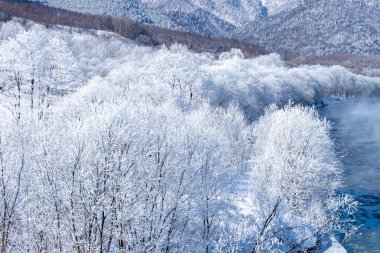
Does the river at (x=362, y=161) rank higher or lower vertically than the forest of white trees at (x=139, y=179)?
lower

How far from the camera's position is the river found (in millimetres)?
33763

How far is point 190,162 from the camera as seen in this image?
27.8m

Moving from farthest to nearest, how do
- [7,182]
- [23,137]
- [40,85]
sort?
[40,85] → [23,137] → [7,182]

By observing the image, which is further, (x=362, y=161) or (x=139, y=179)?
(x=362, y=161)

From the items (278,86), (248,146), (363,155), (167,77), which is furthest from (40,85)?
(278,86)

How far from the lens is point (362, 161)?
55.4m

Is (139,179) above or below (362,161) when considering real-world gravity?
above

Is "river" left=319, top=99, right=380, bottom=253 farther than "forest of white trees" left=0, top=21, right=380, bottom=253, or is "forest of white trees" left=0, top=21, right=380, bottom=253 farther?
"river" left=319, top=99, right=380, bottom=253

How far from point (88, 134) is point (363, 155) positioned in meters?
47.3

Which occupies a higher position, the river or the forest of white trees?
the forest of white trees

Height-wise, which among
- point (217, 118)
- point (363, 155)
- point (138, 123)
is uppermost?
point (138, 123)

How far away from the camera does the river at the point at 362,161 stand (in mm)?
33763

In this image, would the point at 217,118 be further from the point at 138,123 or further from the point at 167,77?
the point at 138,123

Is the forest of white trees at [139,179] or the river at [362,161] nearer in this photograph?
the forest of white trees at [139,179]
